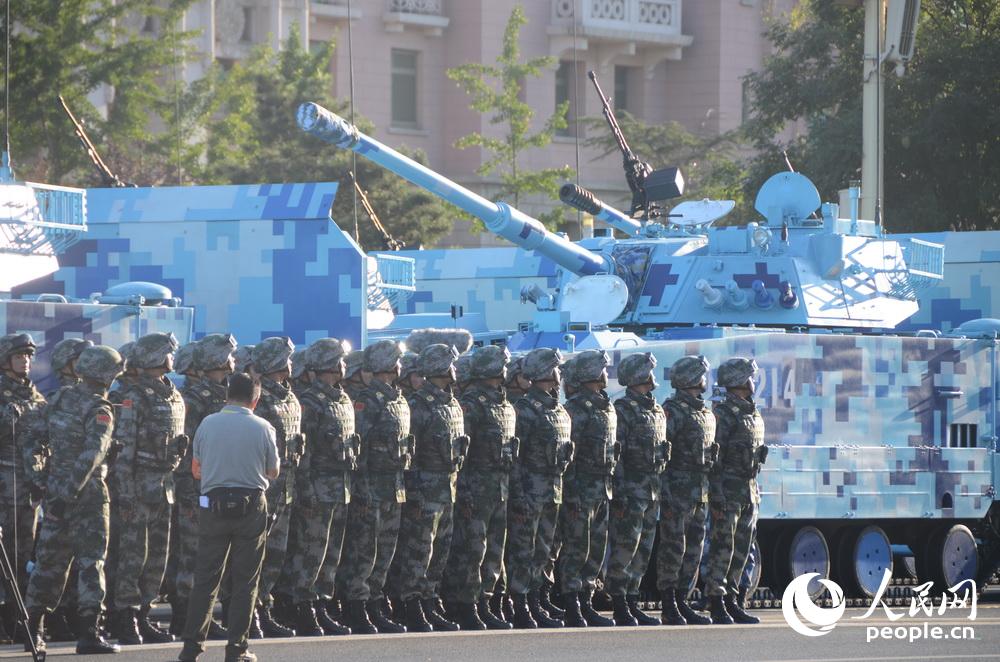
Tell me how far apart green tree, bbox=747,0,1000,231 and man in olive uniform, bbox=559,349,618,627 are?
20380 millimetres

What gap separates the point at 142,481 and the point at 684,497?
12.3 ft

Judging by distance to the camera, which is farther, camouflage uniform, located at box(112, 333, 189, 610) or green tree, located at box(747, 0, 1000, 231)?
green tree, located at box(747, 0, 1000, 231)

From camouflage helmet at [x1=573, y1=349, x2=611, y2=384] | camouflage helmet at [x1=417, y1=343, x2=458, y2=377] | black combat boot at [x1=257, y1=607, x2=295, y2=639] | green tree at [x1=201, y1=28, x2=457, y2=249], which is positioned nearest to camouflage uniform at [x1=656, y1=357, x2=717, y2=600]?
camouflage helmet at [x1=573, y1=349, x2=611, y2=384]

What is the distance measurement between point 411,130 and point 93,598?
36.9 metres

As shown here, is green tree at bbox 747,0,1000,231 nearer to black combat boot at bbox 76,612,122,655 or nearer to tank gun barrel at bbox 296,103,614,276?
tank gun barrel at bbox 296,103,614,276

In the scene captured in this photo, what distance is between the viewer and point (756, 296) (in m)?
18.5

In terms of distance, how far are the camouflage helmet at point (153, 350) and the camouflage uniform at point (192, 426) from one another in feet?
1.16

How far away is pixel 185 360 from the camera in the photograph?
1300 cm

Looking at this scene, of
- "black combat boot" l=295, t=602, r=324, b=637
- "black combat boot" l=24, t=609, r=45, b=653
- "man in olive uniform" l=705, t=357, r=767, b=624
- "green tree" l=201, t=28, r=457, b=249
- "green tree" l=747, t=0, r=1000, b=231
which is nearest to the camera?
"black combat boot" l=24, t=609, r=45, b=653

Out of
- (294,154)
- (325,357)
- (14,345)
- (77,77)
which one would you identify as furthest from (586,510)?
(294,154)

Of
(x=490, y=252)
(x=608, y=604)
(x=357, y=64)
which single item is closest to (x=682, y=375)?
(x=608, y=604)

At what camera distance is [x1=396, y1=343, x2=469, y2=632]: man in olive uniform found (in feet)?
43.0

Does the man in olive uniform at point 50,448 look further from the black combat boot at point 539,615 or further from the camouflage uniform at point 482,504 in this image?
the black combat boot at point 539,615

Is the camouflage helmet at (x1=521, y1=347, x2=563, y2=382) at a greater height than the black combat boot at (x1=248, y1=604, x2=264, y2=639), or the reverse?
the camouflage helmet at (x1=521, y1=347, x2=563, y2=382)
